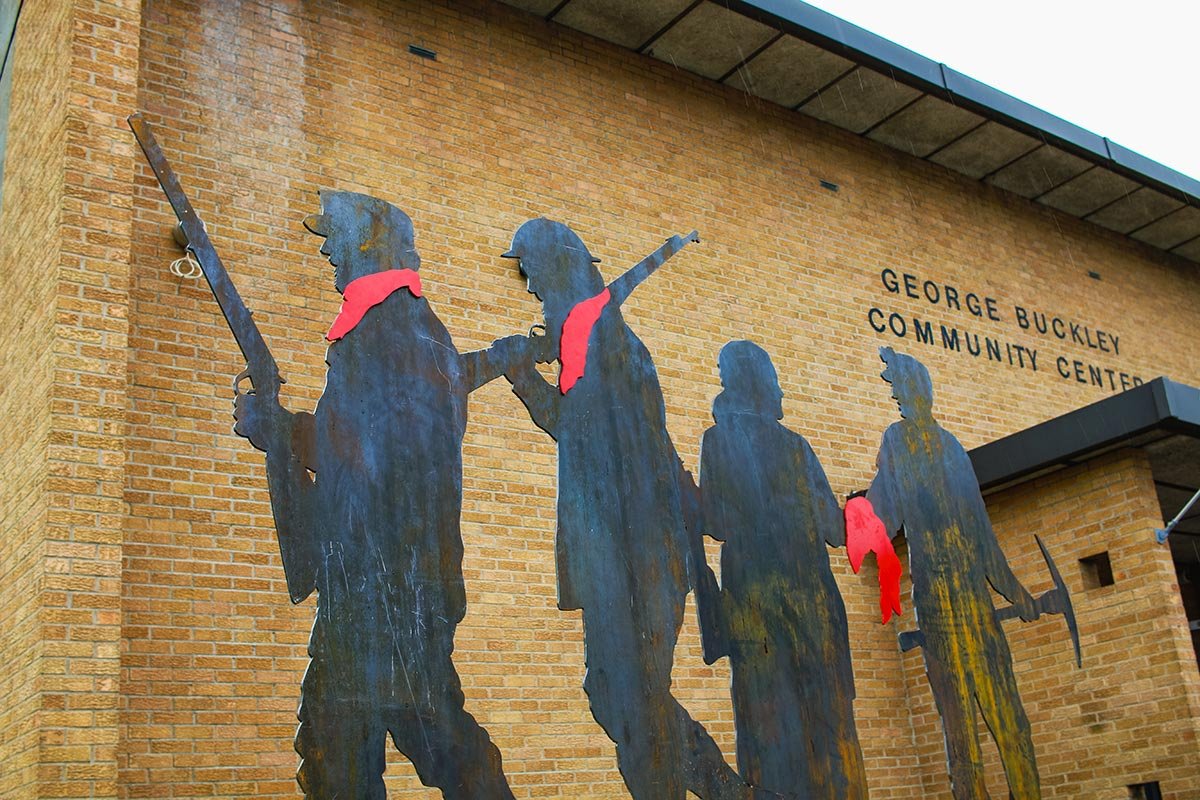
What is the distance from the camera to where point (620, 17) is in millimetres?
9930

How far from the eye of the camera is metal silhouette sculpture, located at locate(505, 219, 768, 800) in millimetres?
5684

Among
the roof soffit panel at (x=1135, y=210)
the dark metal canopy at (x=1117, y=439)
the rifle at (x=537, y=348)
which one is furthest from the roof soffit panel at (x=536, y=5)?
the roof soffit panel at (x=1135, y=210)

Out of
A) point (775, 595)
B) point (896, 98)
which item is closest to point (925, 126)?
point (896, 98)

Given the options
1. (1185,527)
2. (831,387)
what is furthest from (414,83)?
(1185,527)

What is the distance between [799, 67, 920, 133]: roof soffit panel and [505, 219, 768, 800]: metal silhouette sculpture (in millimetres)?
5322

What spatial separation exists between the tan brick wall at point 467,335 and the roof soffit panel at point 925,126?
20 cm

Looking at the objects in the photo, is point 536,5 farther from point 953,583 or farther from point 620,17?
point 953,583

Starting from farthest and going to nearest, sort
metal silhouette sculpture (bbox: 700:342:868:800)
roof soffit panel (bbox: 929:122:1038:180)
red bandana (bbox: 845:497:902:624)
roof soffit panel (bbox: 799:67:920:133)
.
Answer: roof soffit panel (bbox: 929:122:1038:180)
roof soffit panel (bbox: 799:67:920:133)
red bandana (bbox: 845:497:902:624)
metal silhouette sculpture (bbox: 700:342:868:800)

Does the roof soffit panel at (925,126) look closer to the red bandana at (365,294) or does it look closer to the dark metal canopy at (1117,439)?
the dark metal canopy at (1117,439)

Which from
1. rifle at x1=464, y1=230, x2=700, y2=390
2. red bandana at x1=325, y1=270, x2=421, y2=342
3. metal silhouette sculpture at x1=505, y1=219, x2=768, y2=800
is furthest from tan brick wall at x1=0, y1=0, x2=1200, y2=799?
metal silhouette sculpture at x1=505, y1=219, x2=768, y2=800

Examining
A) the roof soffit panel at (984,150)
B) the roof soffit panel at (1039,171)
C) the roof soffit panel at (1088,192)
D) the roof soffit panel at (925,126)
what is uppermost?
the roof soffit panel at (925,126)

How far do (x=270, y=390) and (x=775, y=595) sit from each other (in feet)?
8.63

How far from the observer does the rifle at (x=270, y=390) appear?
5.10 m

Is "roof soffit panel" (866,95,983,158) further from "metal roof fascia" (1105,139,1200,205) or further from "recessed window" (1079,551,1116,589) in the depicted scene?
"recessed window" (1079,551,1116,589)
